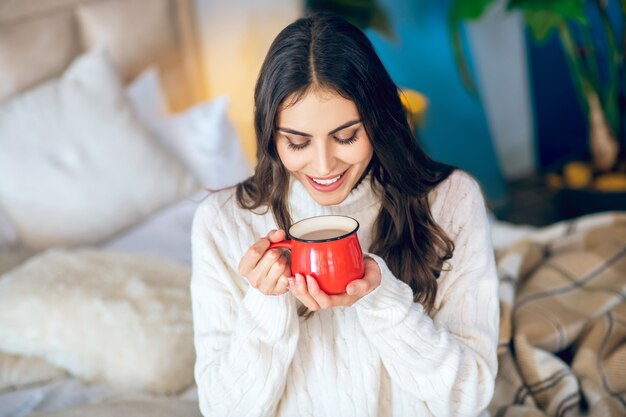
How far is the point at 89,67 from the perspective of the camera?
8.13ft

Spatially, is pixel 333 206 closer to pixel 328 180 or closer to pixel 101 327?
pixel 328 180

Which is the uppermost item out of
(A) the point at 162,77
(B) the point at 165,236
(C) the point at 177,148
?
(A) the point at 162,77

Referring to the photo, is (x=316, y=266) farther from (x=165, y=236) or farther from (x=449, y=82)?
(x=449, y=82)

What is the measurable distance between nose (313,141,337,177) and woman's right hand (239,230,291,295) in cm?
13

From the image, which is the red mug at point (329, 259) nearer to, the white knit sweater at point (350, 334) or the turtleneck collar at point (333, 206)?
the white knit sweater at point (350, 334)

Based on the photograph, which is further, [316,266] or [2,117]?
[2,117]

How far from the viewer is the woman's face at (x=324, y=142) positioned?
3.99ft

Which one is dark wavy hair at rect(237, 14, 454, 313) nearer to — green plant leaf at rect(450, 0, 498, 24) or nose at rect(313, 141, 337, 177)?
nose at rect(313, 141, 337, 177)

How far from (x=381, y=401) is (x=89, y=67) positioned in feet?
5.17

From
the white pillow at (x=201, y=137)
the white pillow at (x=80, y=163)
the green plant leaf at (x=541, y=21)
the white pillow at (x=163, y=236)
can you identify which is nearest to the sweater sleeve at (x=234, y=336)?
the white pillow at (x=163, y=236)

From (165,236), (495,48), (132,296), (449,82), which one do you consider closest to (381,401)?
(132,296)

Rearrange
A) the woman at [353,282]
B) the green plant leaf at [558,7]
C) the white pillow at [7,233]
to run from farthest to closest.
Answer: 1. the green plant leaf at [558,7]
2. the white pillow at [7,233]
3. the woman at [353,282]

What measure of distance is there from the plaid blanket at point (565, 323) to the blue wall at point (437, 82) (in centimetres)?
134

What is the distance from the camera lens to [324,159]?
124 cm
